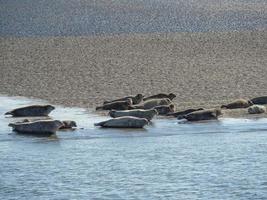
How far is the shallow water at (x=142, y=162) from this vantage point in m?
13.1

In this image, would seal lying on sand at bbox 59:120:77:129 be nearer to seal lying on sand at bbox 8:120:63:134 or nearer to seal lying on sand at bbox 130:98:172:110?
seal lying on sand at bbox 8:120:63:134

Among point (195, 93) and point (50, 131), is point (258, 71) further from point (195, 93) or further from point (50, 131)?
point (50, 131)

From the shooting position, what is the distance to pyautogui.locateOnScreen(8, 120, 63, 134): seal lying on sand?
55.6 ft

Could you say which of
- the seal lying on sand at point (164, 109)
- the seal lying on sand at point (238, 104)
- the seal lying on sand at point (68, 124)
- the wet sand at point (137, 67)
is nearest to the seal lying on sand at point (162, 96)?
the wet sand at point (137, 67)

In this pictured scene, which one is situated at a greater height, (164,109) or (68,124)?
(164,109)

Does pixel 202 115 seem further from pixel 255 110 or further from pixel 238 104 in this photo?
pixel 238 104

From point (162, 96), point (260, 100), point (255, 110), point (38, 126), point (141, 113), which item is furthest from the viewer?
point (162, 96)

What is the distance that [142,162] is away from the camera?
1484 cm

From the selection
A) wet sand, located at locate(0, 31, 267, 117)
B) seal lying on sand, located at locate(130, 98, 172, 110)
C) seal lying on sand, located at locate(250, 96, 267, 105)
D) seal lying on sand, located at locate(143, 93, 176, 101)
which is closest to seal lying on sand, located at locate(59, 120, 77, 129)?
seal lying on sand, located at locate(130, 98, 172, 110)

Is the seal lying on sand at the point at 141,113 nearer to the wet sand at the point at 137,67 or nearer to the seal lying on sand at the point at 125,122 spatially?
the seal lying on sand at the point at 125,122

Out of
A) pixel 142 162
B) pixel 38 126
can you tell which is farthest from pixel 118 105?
pixel 142 162

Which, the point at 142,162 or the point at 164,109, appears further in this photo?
the point at 164,109

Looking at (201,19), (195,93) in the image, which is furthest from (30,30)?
(195,93)

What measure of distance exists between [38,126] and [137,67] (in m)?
10.7
